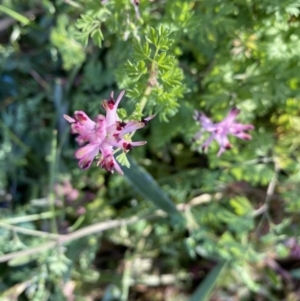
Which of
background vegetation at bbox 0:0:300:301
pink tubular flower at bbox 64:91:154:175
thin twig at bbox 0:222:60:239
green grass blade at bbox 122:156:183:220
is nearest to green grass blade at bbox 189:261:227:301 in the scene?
background vegetation at bbox 0:0:300:301

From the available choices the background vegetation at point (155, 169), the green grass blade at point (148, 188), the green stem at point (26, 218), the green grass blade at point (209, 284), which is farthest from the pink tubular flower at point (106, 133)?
the green grass blade at point (209, 284)

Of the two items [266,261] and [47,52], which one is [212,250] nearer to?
[266,261]

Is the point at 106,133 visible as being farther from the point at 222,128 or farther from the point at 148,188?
the point at 148,188

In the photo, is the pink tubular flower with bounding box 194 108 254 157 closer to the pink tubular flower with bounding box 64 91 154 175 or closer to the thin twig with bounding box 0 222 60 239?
the pink tubular flower with bounding box 64 91 154 175

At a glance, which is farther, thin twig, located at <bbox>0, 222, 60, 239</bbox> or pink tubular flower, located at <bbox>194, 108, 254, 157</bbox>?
thin twig, located at <bbox>0, 222, 60, 239</bbox>

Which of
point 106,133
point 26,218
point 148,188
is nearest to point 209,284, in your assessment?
point 148,188

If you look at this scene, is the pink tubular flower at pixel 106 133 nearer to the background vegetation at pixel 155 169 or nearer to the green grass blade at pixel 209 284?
the background vegetation at pixel 155 169

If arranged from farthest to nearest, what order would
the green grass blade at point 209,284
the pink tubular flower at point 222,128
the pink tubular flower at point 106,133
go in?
the green grass blade at point 209,284, the pink tubular flower at point 222,128, the pink tubular flower at point 106,133
